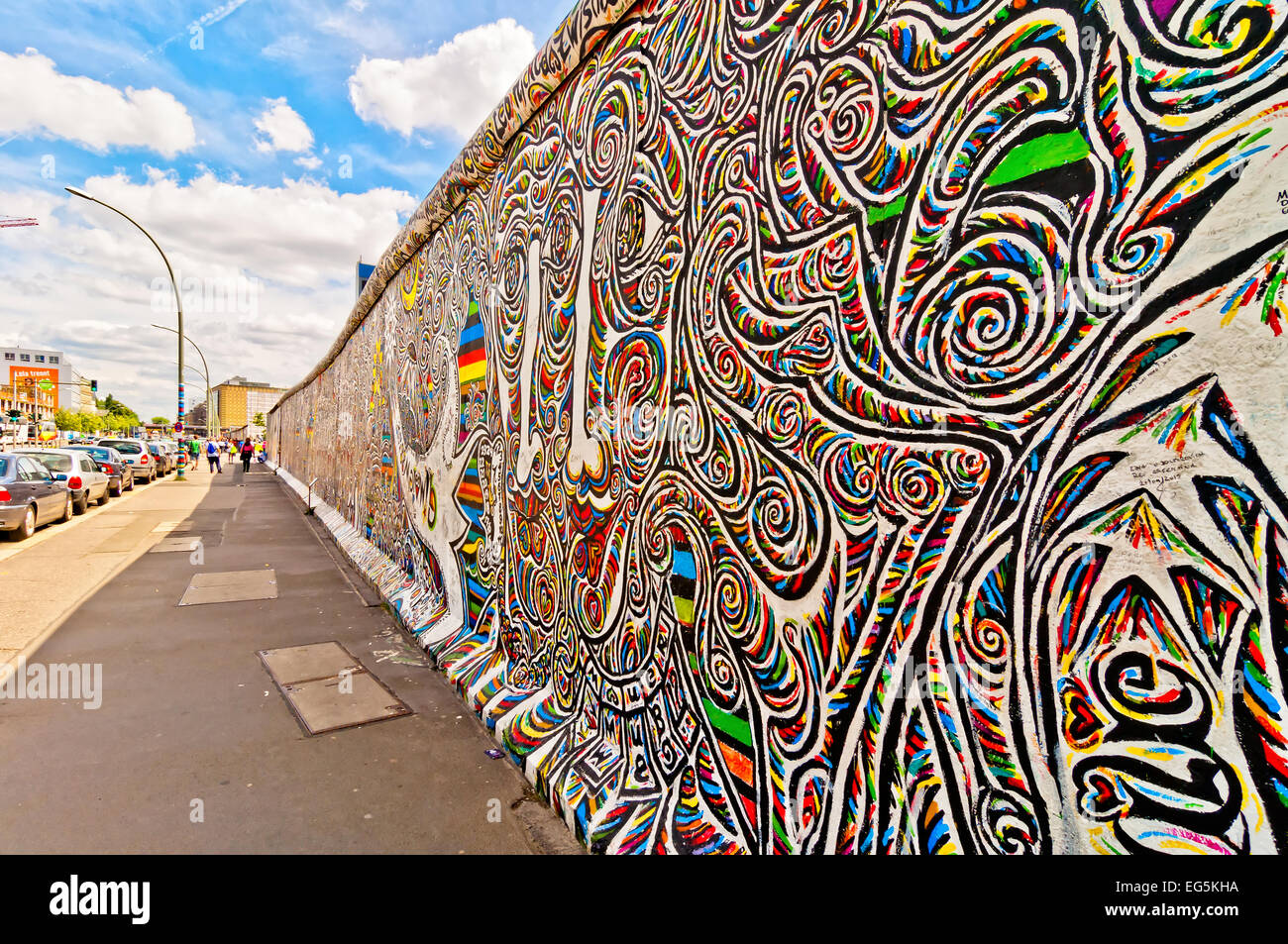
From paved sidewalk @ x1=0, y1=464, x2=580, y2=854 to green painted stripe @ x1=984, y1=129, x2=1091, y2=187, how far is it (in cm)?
297

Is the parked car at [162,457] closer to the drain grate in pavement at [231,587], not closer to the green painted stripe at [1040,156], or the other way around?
the drain grate in pavement at [231,587]

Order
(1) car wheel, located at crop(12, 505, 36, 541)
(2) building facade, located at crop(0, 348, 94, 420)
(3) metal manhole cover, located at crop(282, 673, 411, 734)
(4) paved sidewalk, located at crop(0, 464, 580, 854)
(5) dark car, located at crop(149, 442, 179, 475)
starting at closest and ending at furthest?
(4) paved sidewalk, located at crop(0, 464, 580, 854) → (3) metal manhole cover, located at crop(282, 673, 411, 734) → (1) car wheel, located at crop(12, 505, 36, 541) → (5) dark car, located at crop(149, 442, 179, 475) → (2) building facade, located at crop(0, 348, 94, 420)

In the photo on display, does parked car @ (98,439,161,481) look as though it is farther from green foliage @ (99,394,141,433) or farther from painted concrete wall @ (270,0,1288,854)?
green foliage @ (99,394,141,433)

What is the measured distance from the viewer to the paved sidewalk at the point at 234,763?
2.75m

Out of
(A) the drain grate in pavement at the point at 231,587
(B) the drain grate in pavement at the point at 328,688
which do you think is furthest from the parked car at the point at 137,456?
(B) the drain grate in pavement at the point at 328,688

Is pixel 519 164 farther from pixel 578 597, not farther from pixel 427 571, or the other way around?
pixel 427 571

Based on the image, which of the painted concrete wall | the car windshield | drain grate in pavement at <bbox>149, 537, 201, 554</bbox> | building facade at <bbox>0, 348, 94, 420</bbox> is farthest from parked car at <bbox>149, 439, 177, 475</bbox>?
building facade at <bbox>0, 348, 94, 420</bbox>

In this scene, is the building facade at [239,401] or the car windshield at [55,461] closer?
the car windshield at [55,461]

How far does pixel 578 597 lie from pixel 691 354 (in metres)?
1.55

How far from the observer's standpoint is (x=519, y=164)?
166 inches

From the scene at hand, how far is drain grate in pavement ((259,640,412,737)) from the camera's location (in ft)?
13.0

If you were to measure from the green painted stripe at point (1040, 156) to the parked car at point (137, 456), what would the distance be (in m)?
28.5

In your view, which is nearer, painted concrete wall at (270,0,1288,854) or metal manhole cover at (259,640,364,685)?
painted concrete wall at (270,0,1288,854)
